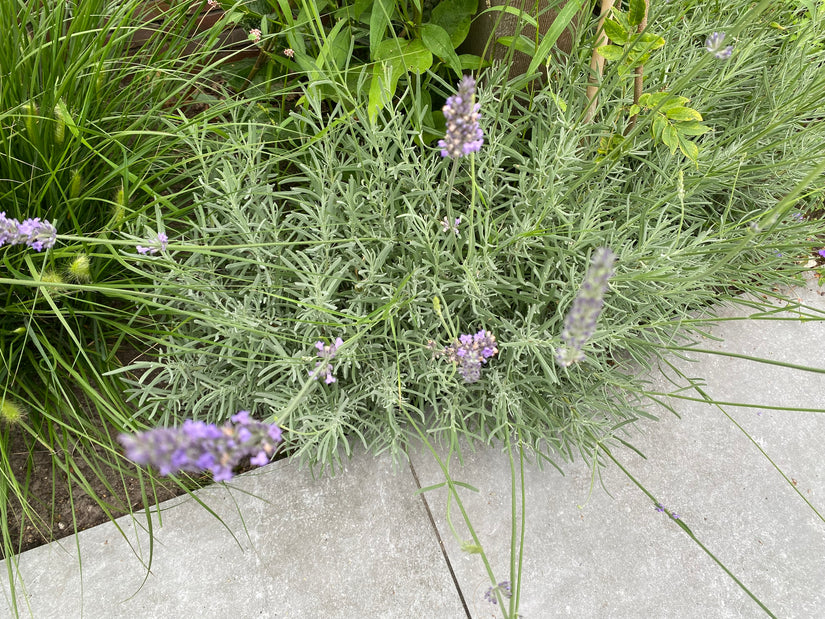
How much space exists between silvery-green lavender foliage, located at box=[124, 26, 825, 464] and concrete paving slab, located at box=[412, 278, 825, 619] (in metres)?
0.22

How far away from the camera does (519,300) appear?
5.88 feet

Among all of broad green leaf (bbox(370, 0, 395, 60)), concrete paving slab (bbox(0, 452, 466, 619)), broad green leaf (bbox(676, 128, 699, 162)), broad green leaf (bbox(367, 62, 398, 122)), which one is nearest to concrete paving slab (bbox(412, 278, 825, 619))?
concrete paving slab (bbox(0, 452, 466, 619))

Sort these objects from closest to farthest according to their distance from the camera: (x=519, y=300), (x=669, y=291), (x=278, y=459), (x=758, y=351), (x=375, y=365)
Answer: (x=669, y=291) < (x=375, y=365) < (x=519, y=300) < (x=278, y=459) < (x=758, y=351)

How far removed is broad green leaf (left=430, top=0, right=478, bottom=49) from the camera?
5.91 ft

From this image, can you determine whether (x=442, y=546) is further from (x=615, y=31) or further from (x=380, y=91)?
(x=615, y=31)

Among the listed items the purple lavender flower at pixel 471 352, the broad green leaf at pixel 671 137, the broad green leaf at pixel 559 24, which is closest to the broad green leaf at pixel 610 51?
the broad green leaf at pixel 559 24

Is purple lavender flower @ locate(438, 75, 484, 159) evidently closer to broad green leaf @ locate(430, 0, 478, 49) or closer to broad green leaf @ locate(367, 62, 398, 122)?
broad green leaf @ locate(367, 62, 398, 122)

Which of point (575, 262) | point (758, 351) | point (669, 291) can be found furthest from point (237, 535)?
point (758, 351)

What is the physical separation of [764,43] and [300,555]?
248cm

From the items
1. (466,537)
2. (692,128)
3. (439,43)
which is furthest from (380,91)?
(466,537)

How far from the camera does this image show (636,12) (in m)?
1.34

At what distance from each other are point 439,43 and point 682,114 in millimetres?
786

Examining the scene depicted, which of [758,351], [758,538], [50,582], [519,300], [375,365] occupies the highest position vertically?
[519,300]

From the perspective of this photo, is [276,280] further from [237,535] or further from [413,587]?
[413,587]
